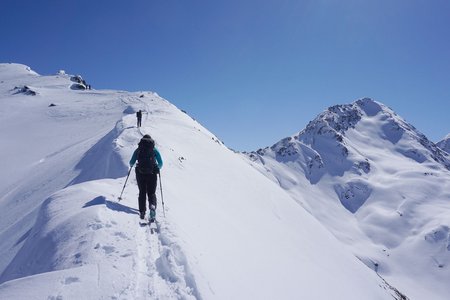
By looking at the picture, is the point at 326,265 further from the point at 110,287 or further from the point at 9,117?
the point at 9,117

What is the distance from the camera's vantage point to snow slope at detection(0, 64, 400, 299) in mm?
7555

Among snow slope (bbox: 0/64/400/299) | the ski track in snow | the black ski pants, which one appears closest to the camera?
the ski track in snow

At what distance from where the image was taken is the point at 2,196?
26141mm

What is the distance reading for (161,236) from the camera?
389 inches

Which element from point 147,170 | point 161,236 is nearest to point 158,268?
point 161,236

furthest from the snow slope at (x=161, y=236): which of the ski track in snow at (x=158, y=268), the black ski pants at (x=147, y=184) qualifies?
the black ski pants at (x=147, y=184)

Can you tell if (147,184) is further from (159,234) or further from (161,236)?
(161,236)

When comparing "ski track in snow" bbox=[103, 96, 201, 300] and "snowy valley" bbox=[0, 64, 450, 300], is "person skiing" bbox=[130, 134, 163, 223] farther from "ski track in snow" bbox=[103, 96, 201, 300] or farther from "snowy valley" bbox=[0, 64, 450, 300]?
"ski track in snow" bbox=[103, 96, 201, 300]

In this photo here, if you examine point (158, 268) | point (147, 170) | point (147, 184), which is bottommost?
point (158, 268)

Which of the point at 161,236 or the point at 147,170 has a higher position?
the point at 147,170

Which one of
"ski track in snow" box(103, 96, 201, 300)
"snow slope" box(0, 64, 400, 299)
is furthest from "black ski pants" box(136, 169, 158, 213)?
"ski track in snow" box(103, 96, 201, 300)

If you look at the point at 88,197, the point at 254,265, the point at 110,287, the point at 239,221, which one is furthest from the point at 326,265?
the point at 110,287

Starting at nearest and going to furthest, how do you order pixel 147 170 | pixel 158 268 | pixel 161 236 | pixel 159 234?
1. pixel 158 268
2. pixel 161 236
3. pixel 159 234
4. pixel 147 170

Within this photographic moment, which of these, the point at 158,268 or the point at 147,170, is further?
the point at 147,170
